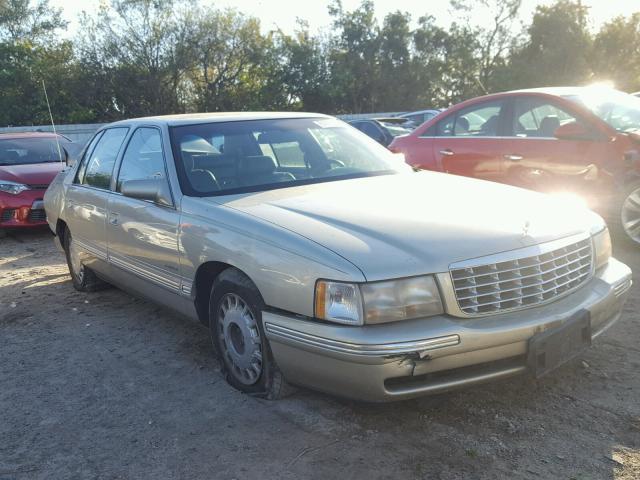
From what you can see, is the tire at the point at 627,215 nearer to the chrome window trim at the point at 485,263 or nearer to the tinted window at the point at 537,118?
the tinted window at the point at 537,118

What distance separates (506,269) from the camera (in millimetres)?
2871

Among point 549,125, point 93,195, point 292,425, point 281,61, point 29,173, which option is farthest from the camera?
point 281,61

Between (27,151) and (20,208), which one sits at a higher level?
(27,151)

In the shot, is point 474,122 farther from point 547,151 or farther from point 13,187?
point 13,187

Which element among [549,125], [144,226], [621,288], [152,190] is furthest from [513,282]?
[549,125]

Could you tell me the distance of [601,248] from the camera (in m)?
3.48

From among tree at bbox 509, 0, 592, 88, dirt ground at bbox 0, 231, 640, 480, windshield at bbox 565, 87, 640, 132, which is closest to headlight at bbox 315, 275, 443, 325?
dirt ground at bbox 0, 231, 640, 480

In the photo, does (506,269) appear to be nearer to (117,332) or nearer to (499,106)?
(117,332)

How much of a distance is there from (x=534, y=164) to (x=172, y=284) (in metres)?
3.97

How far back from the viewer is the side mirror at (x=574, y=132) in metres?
5.93

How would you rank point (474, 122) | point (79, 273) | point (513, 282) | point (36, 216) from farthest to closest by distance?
1. point (36, 216)
2. point (474, 122)
3. point (79, 273)
4. point (513, 282)

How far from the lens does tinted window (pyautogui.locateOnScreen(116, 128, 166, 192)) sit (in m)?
4.18

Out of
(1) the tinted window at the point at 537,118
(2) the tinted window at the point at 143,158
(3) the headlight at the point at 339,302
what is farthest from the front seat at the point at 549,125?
(3) the headlight at the point at 339,302

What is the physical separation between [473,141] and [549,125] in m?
0.83
